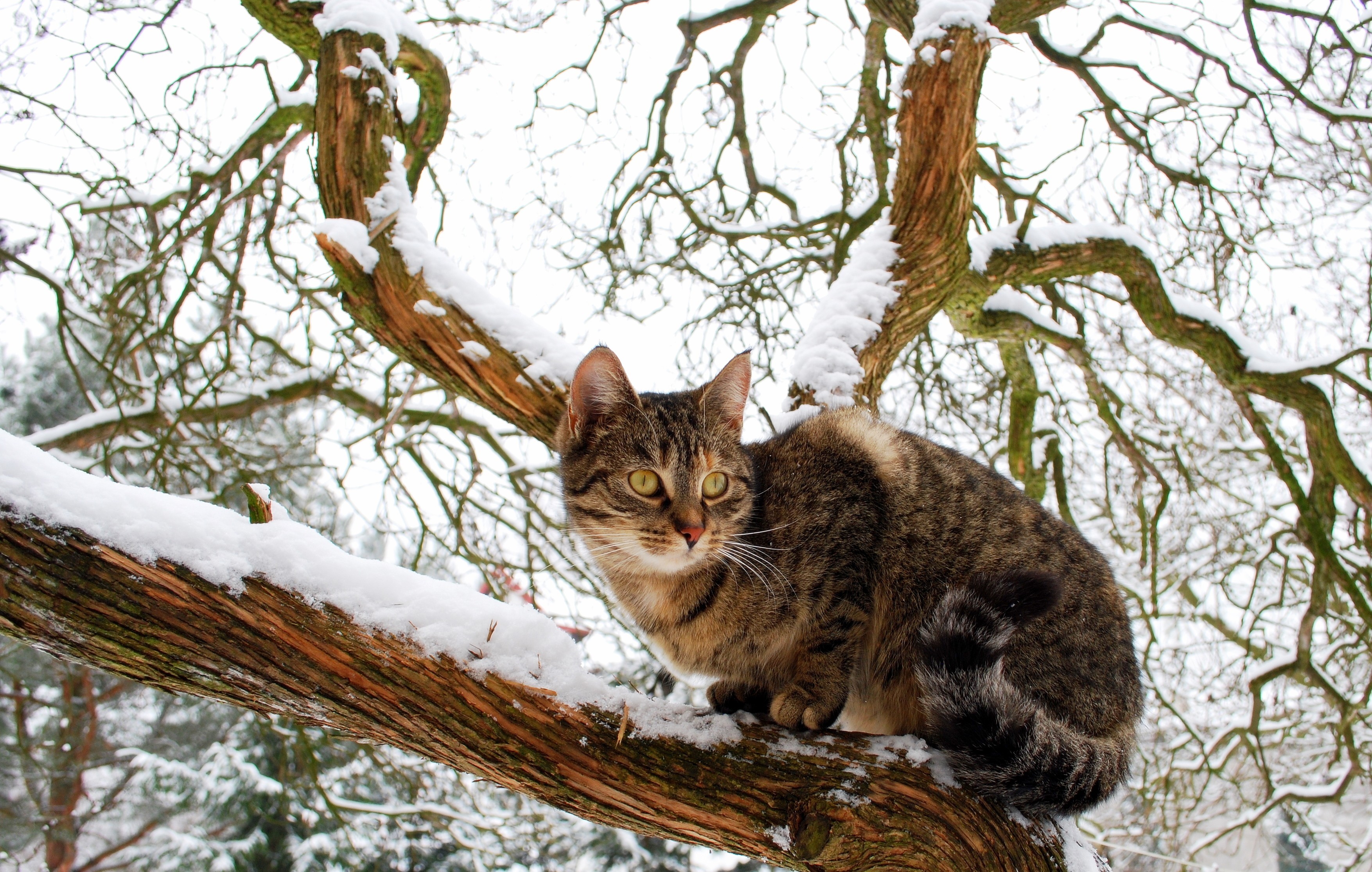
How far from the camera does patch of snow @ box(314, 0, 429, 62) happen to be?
3.20 meters

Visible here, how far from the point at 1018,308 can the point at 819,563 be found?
2.61m

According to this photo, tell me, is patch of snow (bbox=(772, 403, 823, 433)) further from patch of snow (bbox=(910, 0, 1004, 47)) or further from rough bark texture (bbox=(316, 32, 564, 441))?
patch of snow (bbox=(910, 0, 1004, 47))

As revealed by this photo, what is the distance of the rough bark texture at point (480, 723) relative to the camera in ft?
4.90

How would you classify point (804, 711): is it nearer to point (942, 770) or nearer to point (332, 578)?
point (942, 770)

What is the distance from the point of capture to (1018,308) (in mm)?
4207

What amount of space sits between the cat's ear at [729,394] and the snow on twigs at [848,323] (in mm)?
573

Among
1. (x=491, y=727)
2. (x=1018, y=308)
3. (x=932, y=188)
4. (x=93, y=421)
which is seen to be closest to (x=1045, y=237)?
(x=1018, y=308)

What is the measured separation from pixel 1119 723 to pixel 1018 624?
701mm

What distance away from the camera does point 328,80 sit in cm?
313


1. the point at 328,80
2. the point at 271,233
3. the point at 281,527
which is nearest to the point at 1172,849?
the point at 281,527

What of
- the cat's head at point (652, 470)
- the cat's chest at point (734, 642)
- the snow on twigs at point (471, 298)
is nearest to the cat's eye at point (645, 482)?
the cat's head at point (652, 470)

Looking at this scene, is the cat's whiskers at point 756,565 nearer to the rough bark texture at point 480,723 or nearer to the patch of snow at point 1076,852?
the rough bark texture at point 480,723

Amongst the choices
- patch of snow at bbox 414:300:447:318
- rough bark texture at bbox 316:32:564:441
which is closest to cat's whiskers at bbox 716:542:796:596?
rough bark texture at bbox 316:32:564:441

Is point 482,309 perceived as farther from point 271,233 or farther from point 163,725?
point 163,725
